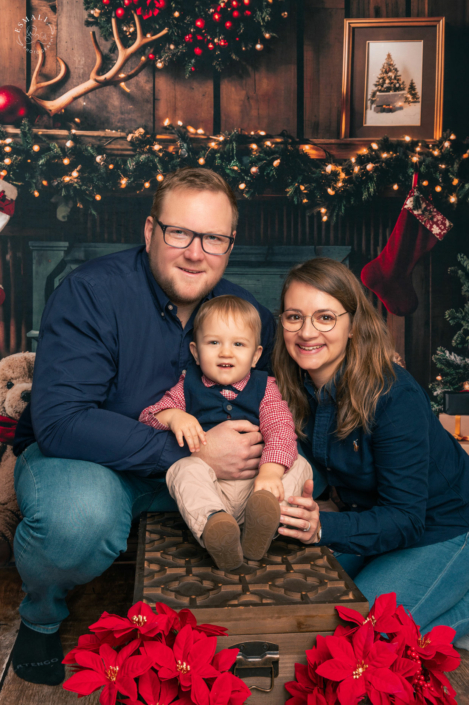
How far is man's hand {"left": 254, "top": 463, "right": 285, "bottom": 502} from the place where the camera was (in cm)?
148

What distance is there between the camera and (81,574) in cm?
159

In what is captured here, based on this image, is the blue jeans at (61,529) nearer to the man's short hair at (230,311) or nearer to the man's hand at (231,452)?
the man's hand at (231,452)

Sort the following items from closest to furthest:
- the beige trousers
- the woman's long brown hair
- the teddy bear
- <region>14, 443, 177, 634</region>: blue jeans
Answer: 1. the beige trousers
2. <region>14, 443, 177, 634</region>: blue jeans
3. the woman's long brown hair
4. the teddy bear

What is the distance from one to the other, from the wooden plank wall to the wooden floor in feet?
3.98

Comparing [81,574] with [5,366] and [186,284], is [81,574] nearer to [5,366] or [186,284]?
[186,284]

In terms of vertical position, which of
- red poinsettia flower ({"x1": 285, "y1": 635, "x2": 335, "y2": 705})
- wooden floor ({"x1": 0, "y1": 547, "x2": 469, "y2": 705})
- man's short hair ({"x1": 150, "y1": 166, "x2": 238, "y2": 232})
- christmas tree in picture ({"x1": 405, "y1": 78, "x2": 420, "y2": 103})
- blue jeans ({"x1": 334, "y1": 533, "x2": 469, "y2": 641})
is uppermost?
christmas tree in picture ({"x1": 405, "y1": 78, "x2": 420, "y2": 103})

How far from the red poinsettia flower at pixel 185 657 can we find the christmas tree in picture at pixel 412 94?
2809 mm

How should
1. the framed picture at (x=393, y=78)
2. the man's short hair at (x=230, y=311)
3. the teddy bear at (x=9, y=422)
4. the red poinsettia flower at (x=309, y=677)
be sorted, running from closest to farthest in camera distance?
the red poinsettia flower at (x=309, y=677) < the man's short hair at (x=230, y=311) < the teddy bear at (x=9, y=422) < the framed picture at (x=393, y=78)

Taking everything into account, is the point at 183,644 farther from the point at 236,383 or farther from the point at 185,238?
the point at 185,238

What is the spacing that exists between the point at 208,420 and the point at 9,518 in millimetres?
1210

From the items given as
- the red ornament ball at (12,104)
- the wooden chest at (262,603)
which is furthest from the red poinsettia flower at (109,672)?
the red ornament ball at (12,104)

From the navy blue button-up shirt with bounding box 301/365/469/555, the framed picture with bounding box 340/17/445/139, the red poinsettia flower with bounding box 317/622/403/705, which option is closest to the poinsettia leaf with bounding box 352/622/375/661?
the red poinsettia flower with bounding box 317/622/403/705

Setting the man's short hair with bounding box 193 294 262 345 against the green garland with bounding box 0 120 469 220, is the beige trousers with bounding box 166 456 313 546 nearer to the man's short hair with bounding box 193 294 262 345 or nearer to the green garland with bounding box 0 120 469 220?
the man's short hair with bounding box 193 294 262 345

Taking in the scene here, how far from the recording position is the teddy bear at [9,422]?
2.40m
